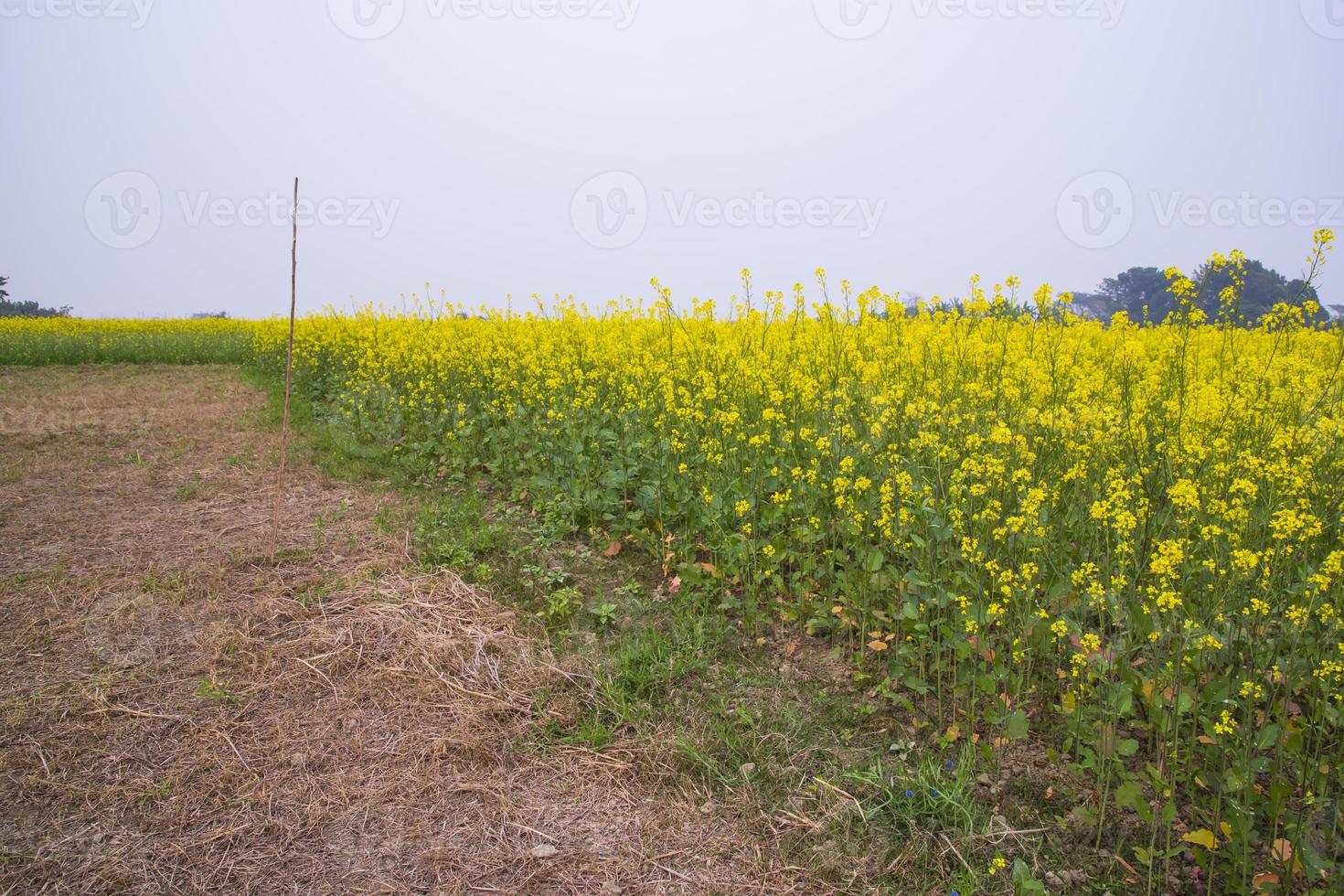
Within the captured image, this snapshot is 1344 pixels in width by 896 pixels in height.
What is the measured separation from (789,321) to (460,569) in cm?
516

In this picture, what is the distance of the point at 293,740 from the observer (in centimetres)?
319

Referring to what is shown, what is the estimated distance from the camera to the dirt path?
2.55m

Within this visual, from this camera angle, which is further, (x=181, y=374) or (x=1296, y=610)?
(x=181, y=374)

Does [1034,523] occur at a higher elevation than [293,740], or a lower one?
higher

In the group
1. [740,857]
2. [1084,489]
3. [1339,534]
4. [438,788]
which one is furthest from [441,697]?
[1339,534]

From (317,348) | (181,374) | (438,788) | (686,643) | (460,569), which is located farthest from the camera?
(181,374)

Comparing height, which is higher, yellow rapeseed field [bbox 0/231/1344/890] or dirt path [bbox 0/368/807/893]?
yellow rapeseed field [bbox 0/231/1344/890]

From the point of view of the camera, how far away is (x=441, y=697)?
3.43 meters

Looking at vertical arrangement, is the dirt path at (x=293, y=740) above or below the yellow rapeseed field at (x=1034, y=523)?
below

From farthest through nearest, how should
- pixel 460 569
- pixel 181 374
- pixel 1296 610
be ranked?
pixel 181 374 < pixel 460 569 < pixel 1296 610

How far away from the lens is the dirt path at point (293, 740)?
101 inches

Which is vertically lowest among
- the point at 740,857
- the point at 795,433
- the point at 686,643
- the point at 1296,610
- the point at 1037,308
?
the point at 740,857

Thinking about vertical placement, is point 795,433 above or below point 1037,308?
below

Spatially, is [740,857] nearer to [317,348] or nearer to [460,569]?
[460,569]
